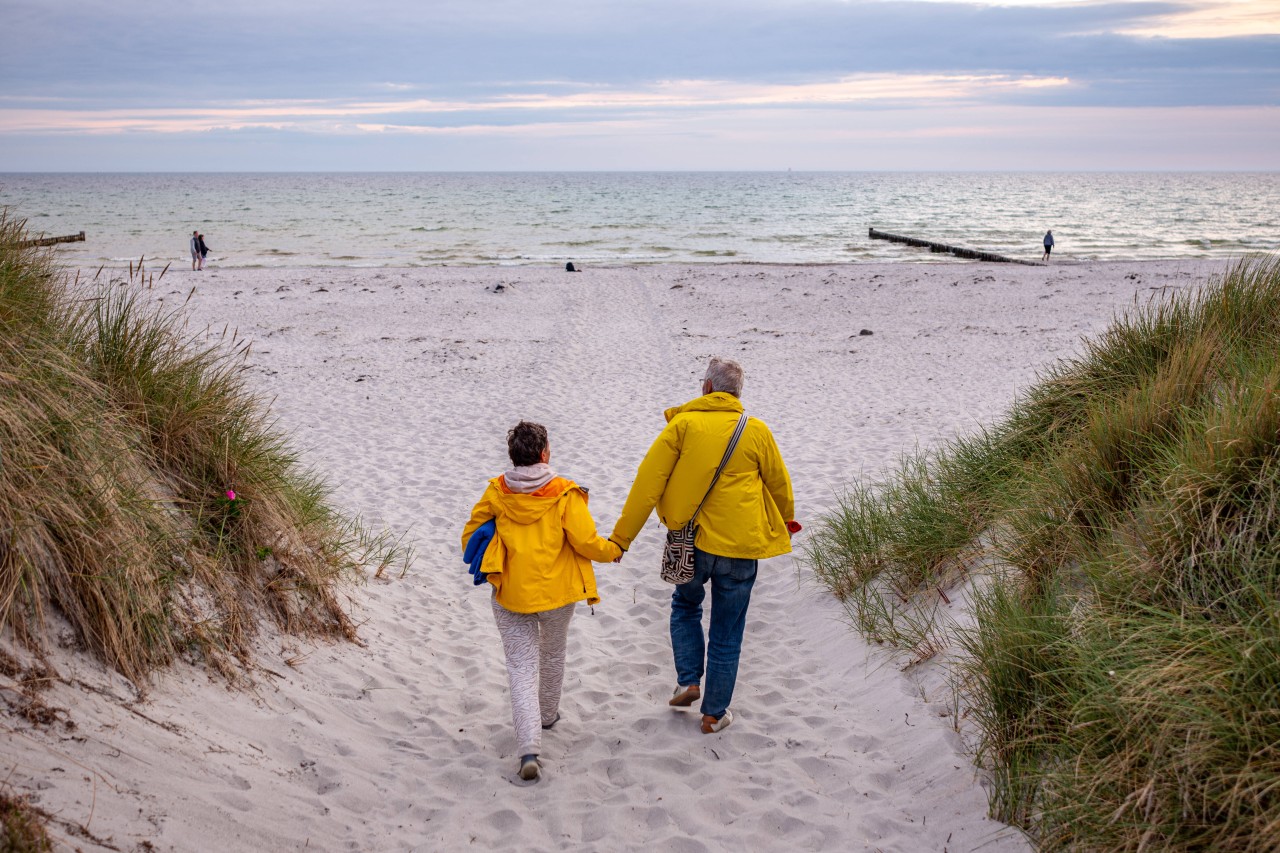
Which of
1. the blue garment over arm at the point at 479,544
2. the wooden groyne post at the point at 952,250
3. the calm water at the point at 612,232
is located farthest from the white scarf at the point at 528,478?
the wooden groyne post at the point at 952,250

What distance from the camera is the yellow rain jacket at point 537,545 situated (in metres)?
3.95

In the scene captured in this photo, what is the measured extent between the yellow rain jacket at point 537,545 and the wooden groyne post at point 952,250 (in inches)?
1224

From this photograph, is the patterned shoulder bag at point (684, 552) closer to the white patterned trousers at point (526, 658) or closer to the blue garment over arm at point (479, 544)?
the white patterned trousers at point (526, 658)

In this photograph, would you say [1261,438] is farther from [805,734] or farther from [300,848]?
[300,848]

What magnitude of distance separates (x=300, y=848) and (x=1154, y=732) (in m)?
3.02

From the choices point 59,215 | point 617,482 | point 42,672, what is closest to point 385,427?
point 617,482

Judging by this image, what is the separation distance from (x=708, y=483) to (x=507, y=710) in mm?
1782

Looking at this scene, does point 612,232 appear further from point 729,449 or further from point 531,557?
point 531,557

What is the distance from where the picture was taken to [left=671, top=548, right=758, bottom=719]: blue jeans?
14.1ft

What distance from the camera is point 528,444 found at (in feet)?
12.9

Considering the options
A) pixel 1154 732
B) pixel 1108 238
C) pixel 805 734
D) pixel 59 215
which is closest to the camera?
pixel 1154 732

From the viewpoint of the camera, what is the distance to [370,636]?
212 inches

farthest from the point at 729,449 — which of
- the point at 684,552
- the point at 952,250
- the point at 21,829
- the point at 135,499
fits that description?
the point at 952,250

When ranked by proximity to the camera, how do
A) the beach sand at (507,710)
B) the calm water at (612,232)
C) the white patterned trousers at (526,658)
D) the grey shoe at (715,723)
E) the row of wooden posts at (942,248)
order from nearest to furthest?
the beach sand at (507,710)
the white patterned trousers at (526,658)
the grey shoe at (715,723)
the row of wooden posts at (942,248)
the calm water at (612,232)
